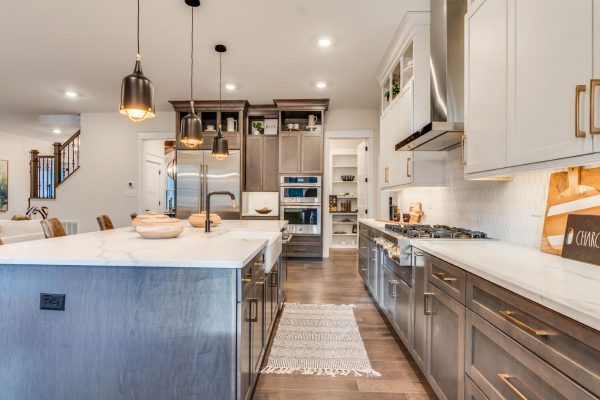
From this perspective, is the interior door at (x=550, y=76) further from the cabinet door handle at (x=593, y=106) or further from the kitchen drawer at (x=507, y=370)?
the kitchen drawer at (x=507, y=370)

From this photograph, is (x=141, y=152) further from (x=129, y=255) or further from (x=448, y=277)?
(x=448, y=277)

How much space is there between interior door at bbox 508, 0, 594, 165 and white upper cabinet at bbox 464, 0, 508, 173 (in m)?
0.10

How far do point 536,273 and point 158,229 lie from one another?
2029 mm

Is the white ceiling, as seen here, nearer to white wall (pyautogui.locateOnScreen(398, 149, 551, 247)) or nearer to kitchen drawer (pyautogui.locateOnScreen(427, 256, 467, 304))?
white wall (pyautogui.locateOnScreen(398, 149, 551, 247))

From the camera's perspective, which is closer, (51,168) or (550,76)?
(550,76)

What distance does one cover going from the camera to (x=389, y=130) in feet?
12.2

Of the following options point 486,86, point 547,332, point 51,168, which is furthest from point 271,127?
point 51,168

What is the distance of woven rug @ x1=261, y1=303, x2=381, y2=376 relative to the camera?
2.18 m

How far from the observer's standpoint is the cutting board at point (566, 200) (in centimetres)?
144

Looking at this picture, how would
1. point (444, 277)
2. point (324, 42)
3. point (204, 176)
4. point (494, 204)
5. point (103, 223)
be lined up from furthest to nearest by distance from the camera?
point (204, 176), point (324, 42), point (103, 223), point (494, 204), point (444, 277)

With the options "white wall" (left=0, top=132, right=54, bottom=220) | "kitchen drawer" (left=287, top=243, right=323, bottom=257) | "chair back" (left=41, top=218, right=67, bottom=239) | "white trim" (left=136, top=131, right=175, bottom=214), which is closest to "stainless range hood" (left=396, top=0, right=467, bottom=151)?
"chair back" (left=41, top=218, right=67, bottom=239)

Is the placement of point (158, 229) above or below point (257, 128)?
below

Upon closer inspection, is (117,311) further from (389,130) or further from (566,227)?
(389,130)

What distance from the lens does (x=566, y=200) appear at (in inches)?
61.3
